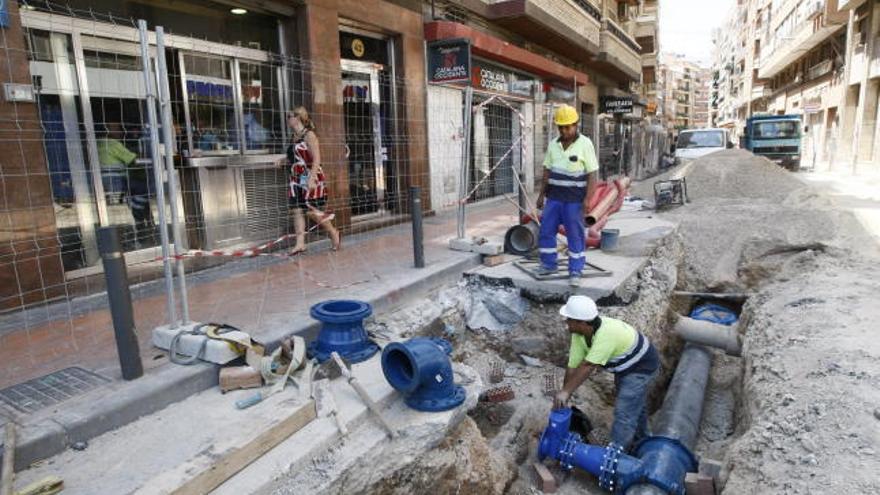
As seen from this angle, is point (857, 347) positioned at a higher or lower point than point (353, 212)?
lower

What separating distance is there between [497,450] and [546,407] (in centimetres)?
95

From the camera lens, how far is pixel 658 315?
6.57 metres

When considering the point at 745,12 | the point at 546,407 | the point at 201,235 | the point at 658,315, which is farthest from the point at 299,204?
the point at 745,12

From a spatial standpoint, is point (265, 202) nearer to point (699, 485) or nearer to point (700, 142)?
point (699, 485)

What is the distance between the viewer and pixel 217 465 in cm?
275

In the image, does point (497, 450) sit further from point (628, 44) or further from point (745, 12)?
point (745, 12)

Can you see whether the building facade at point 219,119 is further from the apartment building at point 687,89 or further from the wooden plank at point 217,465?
the apartment building at point 687,89

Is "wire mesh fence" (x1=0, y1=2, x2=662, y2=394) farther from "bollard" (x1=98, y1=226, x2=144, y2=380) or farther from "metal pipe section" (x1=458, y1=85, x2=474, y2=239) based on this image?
"bollard" (x1=98, y1=226, x2=144, y2=380)

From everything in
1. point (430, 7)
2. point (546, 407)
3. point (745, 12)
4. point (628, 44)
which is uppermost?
point (745, 12)

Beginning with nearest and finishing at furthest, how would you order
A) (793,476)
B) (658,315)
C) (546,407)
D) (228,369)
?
1. (793,476)
2. (228,369)
3. (546,407)
4. (658,315)

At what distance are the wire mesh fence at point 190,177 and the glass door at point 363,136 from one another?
0.03m

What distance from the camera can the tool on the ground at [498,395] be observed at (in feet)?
16.3

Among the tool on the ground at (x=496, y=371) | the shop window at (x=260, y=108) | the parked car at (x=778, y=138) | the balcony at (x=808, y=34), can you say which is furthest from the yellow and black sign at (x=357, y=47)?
the balcony at (x=808, y=34)

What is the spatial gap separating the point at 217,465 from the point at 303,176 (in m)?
4.26
